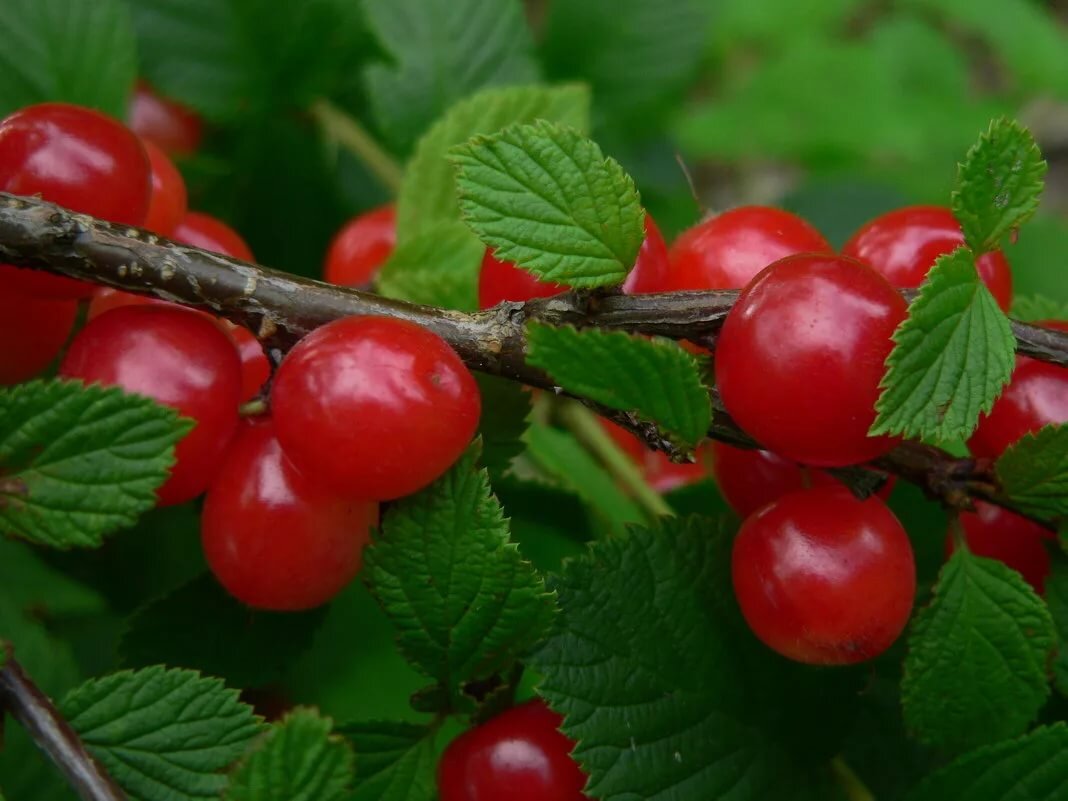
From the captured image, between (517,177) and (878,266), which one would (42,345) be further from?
(878,266)

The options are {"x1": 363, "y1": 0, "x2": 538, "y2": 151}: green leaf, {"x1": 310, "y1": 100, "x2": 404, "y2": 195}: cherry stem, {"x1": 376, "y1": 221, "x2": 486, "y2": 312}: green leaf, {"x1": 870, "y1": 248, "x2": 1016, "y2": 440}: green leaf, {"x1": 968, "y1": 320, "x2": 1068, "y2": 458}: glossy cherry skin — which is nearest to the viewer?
{"x1": 870, "y1": 248, "x2": 1016, "y2": 440}: green leaf

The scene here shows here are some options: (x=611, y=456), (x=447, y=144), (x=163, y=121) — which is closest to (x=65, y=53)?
(x=163, y=121)

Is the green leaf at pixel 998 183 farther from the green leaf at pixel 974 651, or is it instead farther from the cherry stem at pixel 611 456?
the cherry stem at pixel 611 456

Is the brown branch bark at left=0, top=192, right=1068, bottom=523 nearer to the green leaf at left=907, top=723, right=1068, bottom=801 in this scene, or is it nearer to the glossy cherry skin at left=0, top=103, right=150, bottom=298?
the glossy cherry skin at left=0, top=103, right=150, bottom=298

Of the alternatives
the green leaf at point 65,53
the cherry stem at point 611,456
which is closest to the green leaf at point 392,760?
the cherry stem at point 611,456

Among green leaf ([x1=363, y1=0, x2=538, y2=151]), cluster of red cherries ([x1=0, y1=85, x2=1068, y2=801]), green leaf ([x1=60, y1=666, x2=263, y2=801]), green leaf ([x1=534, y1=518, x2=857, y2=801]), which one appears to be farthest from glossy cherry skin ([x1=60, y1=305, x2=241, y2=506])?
green leaf ([x1=363, y1=0, x2=538, y2=151])

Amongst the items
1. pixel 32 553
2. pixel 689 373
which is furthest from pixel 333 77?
pixel 689 373

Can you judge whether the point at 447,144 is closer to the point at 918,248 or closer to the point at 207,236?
the point at 207,236
